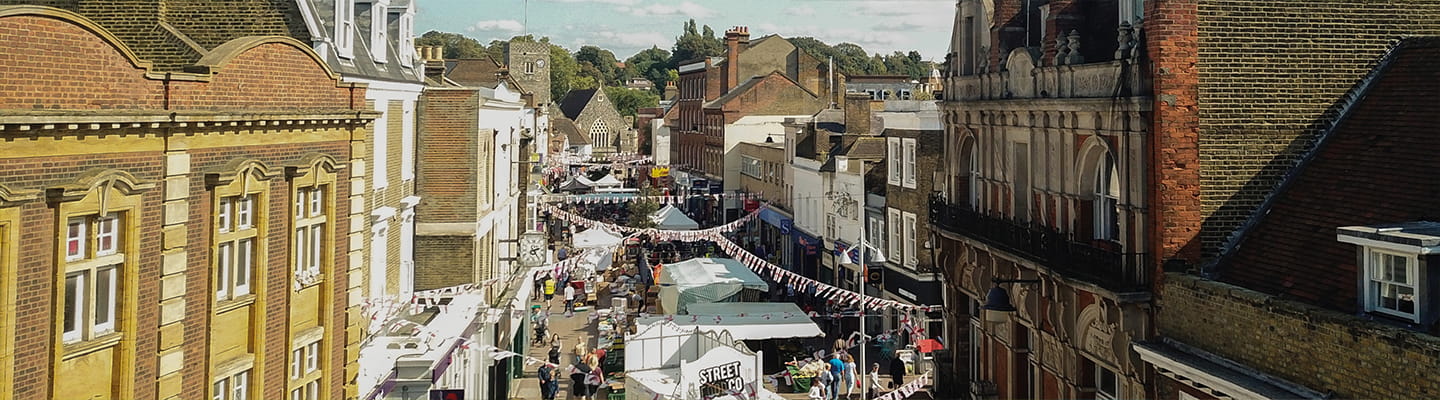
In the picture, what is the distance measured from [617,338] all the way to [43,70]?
23.5 metres

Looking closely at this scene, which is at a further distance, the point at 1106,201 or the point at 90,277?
the point at 1106,201

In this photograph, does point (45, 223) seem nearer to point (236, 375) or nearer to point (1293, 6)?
point (236, 375)

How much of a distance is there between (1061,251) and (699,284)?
17969mm

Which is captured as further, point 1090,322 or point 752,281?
point 752,281

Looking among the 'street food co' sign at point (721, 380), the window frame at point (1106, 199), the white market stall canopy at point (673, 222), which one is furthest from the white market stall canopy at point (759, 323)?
the white market stall canopy at point (673, 222)

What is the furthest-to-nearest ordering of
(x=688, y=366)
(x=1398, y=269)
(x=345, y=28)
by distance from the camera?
(x=688, y=366) < (x=345, y=28) < (x=1398, y=269)

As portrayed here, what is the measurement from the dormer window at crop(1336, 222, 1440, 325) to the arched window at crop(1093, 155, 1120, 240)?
15.9 ft

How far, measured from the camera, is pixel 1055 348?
61.2ft

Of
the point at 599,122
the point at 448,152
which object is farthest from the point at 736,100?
the point at 599,122

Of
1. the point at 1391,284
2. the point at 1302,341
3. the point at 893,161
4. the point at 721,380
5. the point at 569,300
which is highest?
the point at 893,161

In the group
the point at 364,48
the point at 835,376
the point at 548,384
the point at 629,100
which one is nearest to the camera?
the point at 364,48

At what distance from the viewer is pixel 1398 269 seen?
1173 centimetres

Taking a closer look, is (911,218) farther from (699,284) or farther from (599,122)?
(599,122)

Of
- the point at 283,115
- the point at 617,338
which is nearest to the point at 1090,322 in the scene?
the point at 283,115
